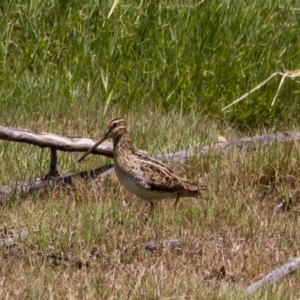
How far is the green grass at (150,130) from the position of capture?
276 inches

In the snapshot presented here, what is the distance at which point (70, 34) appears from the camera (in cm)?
1186

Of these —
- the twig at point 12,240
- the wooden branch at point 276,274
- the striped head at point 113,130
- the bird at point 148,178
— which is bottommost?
the twig at point 12,240

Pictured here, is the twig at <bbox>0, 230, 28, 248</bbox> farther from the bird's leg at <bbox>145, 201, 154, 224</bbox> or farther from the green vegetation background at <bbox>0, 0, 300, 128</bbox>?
the green vegetation background at <bbox>0, 0, 300, 128</bbox>

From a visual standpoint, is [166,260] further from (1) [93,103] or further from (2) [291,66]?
(2) [291,66]

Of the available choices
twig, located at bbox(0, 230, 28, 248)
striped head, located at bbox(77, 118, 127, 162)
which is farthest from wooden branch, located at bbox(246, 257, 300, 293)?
striped head, located at bbox(77, 118, 127, 162)

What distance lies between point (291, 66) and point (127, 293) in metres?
6.20

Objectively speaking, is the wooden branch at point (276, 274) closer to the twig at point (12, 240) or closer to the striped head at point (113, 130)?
the twig at point (12, 240)

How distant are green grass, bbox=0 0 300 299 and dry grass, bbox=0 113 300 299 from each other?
0.01 m

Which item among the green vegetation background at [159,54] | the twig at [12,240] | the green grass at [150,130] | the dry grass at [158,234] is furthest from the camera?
the green vegetation background at [159,54]

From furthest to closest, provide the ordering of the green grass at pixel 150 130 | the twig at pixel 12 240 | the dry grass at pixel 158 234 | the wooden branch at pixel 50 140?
the wooden branch at pixel 50 140
the twig at pixel 12 240
the green grass at pixel 150 130
the dry grass at pixel 158 234

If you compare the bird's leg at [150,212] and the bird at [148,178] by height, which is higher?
the bird at [148,178]

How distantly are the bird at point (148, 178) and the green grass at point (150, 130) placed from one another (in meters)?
0.14

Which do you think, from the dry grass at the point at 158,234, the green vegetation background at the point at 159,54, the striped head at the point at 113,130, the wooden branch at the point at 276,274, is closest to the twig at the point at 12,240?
the dry grass at the point at 158,234

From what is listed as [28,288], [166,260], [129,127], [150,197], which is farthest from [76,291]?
[129,127]
